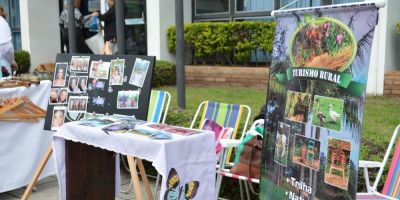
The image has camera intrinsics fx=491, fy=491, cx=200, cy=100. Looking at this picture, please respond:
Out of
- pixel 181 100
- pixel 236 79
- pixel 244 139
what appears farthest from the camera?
pixel 236 79

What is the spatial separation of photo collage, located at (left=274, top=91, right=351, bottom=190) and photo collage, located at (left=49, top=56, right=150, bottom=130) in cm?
128

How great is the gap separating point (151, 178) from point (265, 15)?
21.4 feet

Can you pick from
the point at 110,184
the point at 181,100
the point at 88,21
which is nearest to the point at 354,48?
the point at 110,184

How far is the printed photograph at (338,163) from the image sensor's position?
2.73 m

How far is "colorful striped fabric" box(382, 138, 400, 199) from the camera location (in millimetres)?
3412

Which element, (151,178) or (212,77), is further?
(212,77)

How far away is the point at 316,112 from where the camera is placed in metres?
2.92

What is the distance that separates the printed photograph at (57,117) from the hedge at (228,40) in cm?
627

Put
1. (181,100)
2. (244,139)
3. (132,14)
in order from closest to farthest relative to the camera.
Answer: (244,139), (181,100), (132,14)

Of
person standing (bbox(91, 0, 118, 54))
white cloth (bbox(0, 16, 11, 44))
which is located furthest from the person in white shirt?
person standing (bbox(91, 0, 118, 54))

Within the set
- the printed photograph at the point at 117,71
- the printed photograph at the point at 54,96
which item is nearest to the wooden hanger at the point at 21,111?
the printed photograph at the point at 54,96

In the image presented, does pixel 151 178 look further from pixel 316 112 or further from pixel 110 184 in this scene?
pixel 316 112

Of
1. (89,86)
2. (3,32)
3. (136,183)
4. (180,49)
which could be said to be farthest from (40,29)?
(136,183)

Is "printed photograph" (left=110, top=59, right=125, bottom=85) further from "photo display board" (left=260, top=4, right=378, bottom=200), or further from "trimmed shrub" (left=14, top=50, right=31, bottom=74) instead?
"trimmed shrub" (left=14, top=50, right=31, bottom=74)
